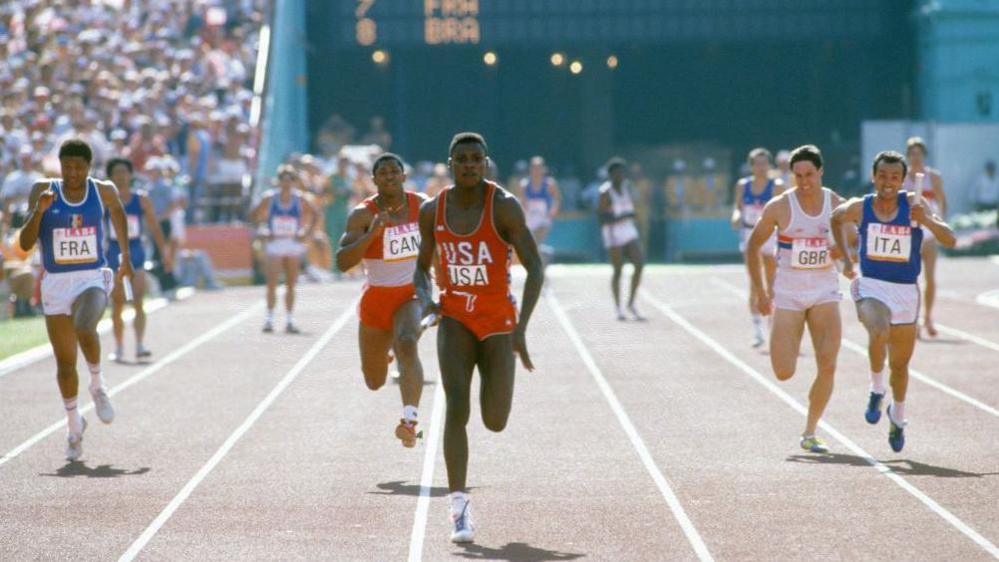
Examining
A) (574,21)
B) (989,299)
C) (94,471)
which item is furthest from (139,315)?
(574,21)

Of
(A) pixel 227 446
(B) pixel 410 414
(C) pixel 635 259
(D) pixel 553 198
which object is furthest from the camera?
(D) pixel 553 198

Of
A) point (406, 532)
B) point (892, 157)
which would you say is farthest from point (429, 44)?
point (406, 532)

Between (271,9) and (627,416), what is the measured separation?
2321 cm

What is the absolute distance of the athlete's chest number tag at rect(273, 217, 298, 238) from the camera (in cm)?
2164

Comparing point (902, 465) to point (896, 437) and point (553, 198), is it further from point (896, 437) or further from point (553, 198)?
point (553, 198)

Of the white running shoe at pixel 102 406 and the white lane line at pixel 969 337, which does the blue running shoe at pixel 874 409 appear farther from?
the white lane line at pixel 969 337

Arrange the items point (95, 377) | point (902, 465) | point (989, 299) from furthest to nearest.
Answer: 1. point (989, 299)
2. point (95, 377)
3. point (902, 465)

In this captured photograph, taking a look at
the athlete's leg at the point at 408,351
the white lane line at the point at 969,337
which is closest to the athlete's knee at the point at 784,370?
the athlete's leg at the point at 408,351

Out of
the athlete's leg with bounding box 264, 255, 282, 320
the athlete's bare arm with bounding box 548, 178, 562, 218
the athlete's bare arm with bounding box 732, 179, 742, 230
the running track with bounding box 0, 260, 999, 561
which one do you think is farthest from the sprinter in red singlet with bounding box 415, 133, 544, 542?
the athlete's bare arm with bounding box 548, 178, 562, 218

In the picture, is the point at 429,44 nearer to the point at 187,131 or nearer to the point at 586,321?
the point at 187,131

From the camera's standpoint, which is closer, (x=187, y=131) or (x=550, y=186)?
(x=550, y=186)

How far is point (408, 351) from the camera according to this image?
12.0 metres

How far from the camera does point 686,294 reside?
27562 millimetres

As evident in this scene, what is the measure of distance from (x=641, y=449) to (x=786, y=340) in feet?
3.96
